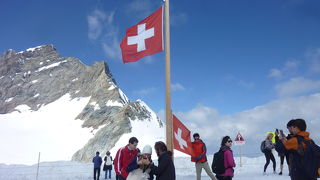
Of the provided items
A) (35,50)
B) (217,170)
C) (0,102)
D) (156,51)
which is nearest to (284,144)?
(217,170)

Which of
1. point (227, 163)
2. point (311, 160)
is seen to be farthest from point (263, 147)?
point (311, 160)

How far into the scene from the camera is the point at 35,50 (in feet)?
460

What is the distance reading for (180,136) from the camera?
8805 millimetres

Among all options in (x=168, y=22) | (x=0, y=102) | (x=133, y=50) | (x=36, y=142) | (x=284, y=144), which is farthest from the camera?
(x=0, y=102)

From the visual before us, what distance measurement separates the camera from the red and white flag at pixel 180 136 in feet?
28.0

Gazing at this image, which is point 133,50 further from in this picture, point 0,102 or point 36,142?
point 0,102

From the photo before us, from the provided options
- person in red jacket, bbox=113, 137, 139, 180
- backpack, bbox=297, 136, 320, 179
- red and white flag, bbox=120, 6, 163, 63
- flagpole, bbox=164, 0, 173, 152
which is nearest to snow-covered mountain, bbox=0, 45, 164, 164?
red and white flag, bbox=120, 6, 163, 63

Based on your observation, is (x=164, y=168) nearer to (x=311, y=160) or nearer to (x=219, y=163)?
(x=311, y=160)

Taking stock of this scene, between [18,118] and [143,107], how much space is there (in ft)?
187

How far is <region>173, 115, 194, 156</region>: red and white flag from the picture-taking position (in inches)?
336

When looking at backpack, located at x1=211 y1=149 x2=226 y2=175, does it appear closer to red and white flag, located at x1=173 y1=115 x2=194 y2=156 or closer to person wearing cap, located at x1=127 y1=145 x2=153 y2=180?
red and white flag, located at x1=173 y1=115 x2=194 y2=156

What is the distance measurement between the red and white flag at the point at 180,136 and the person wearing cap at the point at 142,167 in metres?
3.44

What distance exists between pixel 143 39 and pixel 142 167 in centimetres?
548

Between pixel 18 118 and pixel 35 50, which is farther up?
pixel 35 50
